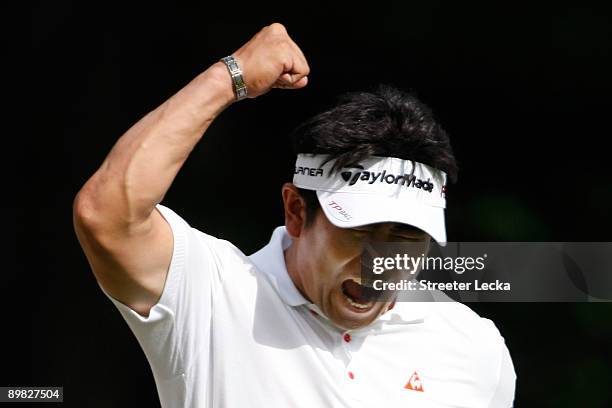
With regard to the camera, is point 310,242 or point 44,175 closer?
point 310,242

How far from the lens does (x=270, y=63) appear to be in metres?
2.20

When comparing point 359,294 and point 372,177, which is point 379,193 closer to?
point 372,177

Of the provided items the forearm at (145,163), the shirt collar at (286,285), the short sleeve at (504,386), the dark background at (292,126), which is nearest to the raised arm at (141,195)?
the forearm at (145,163)

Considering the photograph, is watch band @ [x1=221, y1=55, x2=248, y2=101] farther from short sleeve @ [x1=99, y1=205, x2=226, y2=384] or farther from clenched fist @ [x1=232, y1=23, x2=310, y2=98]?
short sleeve @ [x1=99, y1=205, x2=226, y2=384]

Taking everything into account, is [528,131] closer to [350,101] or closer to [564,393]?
[564,393]

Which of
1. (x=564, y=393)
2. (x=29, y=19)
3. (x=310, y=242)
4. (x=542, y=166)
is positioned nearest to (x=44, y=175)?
(x=29, y=19)

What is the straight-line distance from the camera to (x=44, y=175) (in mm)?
3756

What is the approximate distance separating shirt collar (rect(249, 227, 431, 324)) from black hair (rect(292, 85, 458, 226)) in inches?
4.8

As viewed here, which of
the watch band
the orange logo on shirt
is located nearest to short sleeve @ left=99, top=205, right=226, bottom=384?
the watch band

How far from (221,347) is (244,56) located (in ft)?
2.03

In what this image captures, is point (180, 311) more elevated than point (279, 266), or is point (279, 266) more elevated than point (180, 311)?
point (279, 266)

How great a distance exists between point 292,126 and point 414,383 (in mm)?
1795

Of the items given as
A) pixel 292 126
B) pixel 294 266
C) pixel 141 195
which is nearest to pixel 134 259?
Result: pixel 141 195

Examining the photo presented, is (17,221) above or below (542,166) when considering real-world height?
below
